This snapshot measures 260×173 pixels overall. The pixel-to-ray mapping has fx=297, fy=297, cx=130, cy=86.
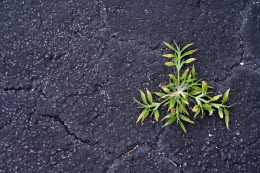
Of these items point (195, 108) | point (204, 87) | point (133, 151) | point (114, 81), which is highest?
point (114, 81)

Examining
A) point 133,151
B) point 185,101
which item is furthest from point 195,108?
point 133,151

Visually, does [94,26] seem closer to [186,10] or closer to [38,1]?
[38,1]

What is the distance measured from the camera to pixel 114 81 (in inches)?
87.7

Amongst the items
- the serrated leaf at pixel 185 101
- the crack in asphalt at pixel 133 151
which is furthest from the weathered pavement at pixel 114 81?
the serrated leaf at pixel 185 101

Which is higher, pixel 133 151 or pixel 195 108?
pixel 195 108

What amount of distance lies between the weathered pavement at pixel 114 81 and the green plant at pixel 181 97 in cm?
6

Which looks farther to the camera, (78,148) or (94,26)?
(94,26)

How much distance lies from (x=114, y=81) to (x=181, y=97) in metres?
0.51

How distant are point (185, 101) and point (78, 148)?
846 mm

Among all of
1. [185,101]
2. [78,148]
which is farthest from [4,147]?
[185,101]

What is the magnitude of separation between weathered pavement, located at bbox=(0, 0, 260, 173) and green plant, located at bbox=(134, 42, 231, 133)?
0.06 metres

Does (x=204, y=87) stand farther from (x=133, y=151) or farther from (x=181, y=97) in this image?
(x=133, y=151)

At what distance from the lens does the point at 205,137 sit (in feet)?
7.07

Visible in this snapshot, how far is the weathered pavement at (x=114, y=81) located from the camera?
212 cm
